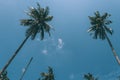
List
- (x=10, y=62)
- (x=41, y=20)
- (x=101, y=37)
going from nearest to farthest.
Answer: (x=10, y=62) → (x=41, y=20) → (x=101, y=37)

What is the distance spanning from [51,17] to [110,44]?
13.7 meters

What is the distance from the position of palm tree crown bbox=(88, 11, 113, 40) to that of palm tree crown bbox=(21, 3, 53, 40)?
10.4m

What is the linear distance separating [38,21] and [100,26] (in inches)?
549

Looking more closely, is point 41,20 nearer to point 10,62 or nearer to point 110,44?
point 10,62

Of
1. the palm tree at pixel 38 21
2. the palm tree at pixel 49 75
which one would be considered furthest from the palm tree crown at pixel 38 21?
the palm tree at pixel 49 75

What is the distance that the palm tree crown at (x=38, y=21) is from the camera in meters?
54.9

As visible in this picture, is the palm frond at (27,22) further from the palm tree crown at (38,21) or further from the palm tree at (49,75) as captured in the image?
the palm tree at (49,75)

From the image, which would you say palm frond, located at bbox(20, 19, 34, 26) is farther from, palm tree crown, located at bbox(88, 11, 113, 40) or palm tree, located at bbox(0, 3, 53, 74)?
palm tree crown, located at bbox(88, 11, 113, 40)

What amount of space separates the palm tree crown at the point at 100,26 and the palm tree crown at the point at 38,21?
10.4 m

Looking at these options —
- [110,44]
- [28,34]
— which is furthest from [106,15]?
[28,34]

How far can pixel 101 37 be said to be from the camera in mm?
59031

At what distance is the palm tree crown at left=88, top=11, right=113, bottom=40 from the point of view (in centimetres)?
5909

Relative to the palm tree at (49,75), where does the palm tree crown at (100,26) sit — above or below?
above

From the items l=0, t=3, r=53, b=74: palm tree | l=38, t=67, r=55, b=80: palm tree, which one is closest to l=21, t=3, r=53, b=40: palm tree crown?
l=0, t=3, r=53, b=74: palm tree
